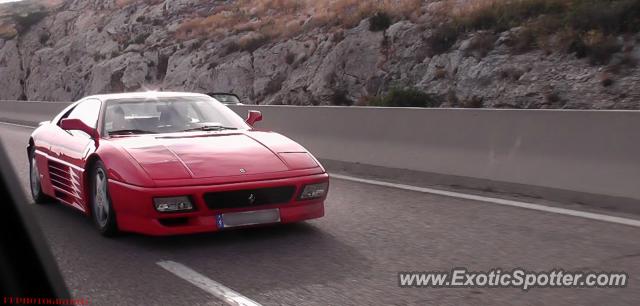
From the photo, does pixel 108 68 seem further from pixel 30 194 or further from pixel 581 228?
pixel 581 228

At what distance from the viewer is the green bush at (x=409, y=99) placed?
2033cm

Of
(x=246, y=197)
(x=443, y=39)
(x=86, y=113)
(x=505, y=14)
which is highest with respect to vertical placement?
(x=86, y=113)

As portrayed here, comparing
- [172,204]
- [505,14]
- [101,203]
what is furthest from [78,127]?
[505,14]

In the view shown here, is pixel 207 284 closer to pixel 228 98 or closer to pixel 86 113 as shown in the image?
pixel 86 113

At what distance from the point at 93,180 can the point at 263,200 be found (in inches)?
65.5

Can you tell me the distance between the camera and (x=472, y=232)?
641 centimetres

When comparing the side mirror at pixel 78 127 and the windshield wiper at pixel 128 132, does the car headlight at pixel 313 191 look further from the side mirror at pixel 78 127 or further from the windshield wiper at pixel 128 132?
the side mirror at pixel 78 127

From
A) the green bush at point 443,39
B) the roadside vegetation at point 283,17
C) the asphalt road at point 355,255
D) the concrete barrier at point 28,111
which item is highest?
the asphalt road at point 355,255

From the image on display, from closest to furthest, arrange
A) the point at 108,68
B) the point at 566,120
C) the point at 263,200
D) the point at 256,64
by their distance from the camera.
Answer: the point at 263,200 < the point at 566,120 < the point at 256,64 < the point at 108,68

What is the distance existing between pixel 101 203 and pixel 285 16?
29165 mm

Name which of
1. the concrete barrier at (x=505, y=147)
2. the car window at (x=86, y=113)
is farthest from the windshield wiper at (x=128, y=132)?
the concrete barrier at (x=505, y=147)

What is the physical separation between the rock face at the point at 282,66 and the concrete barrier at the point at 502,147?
7.41 m

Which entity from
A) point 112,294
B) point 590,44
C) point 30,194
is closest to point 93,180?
point 112,294

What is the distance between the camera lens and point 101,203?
20.8 ft
